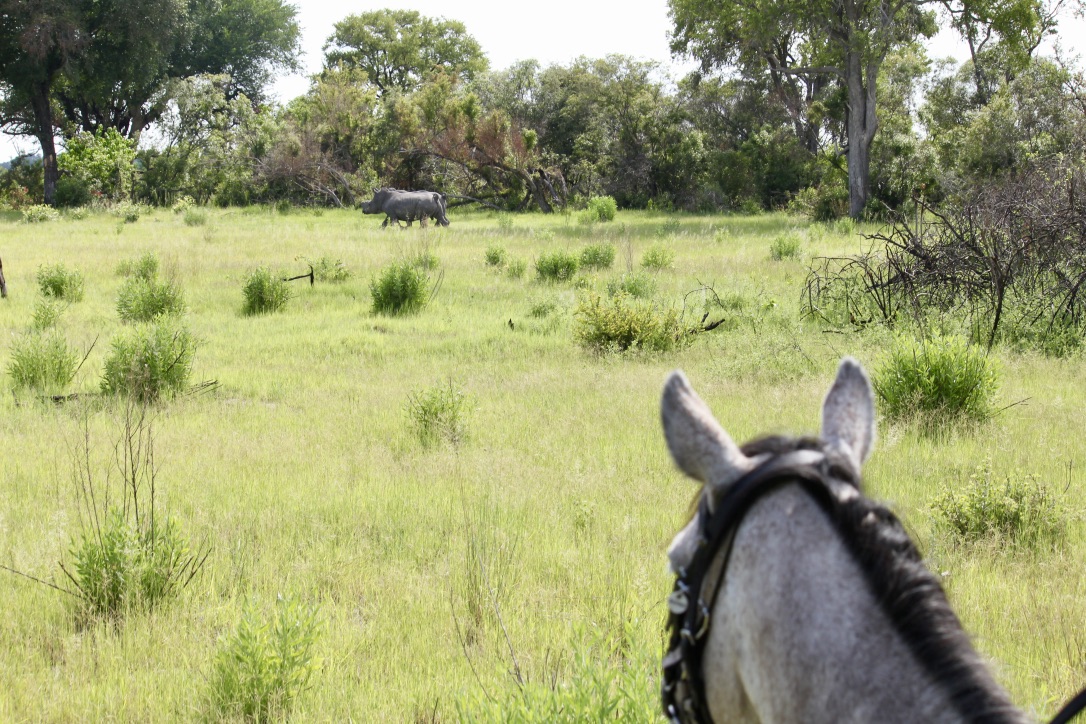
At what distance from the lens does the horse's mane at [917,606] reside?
97 centimetres

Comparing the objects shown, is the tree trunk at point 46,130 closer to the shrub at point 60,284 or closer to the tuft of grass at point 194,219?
the tuft of grass at point 194,219

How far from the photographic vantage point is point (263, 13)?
5128 cm

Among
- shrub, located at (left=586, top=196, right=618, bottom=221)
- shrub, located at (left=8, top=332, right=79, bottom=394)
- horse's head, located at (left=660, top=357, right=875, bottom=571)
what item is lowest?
shrub, located at (left=8, top=332, right=79, bottom=394)

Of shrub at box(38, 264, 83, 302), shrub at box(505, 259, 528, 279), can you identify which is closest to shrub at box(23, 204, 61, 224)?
shrub at box(38, 264, 83, 302)

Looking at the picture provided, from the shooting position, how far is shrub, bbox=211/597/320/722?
10.3 ft

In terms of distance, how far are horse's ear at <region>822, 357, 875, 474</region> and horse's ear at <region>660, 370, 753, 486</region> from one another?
0.60ft

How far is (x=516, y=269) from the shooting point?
15164mm

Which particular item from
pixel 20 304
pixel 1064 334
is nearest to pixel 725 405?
pixel 1064 334

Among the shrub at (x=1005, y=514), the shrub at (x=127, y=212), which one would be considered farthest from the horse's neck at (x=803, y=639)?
the shrub at (x=127, y=212)

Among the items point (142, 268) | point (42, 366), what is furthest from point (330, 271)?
point (42, 366)

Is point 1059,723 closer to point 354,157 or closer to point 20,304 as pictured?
point 20,304

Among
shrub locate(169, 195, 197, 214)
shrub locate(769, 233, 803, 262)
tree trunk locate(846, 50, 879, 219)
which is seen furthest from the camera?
shrub locate(169, 195, 197, 214)

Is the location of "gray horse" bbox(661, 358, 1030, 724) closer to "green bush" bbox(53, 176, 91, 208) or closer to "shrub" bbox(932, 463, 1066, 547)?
"shrub" bbox(932, 463, 1066, 547)

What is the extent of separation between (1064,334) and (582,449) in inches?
221
